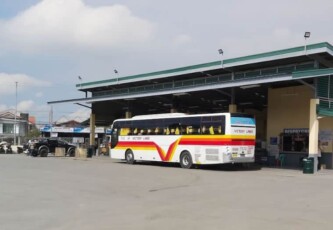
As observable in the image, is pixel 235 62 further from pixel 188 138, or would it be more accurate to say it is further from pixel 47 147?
pixel 47 147

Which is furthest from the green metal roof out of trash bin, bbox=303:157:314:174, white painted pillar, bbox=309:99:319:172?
trash bin, bbox=303:157:314:174

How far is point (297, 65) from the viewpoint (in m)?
27.8

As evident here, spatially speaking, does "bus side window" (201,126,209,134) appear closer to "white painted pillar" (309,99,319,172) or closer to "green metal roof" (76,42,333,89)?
"green metal roof" (76,42,333,89)

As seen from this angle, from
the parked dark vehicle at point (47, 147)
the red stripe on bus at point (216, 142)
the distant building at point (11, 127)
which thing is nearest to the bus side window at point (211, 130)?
the red stripe on bus at point (216, 142)

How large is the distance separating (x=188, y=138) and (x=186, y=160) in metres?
1.41

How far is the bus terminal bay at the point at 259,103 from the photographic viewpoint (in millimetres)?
25781

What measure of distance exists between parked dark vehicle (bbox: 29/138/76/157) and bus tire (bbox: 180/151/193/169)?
62.3 feet

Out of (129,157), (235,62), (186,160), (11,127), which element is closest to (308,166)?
(186,160)

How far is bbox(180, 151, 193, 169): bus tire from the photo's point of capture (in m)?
28.0

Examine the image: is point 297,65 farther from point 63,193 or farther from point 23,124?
point 23,124

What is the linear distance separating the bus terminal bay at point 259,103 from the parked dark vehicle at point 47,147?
7.28 metres

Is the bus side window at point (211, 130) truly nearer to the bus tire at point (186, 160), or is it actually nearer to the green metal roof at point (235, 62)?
the bus tire at point (186, 160)

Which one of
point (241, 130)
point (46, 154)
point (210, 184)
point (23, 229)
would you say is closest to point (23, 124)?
point (46, 154)

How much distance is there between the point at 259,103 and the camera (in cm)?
4134
